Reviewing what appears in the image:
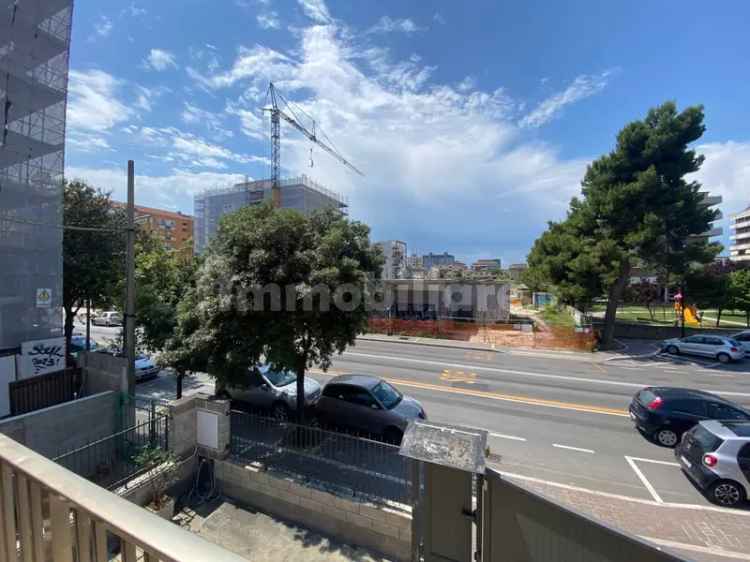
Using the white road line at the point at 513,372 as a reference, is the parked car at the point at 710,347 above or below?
above

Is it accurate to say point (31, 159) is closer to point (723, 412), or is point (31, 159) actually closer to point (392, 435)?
point (392, 435)

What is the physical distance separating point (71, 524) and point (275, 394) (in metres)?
9.68

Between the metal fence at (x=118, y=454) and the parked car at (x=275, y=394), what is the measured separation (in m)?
2.53

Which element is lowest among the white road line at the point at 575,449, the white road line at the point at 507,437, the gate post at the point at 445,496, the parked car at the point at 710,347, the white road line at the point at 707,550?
the white road line at the point at 707,550

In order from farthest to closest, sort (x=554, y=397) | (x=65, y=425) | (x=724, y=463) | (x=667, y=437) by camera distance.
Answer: (x=554, y=397) < (x=667, y=437) < (x=65, y=425) < (x=724, y=463)

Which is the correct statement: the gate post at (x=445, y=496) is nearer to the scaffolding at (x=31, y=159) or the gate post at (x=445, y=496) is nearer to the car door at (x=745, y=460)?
the car door at (x=745, y=460)

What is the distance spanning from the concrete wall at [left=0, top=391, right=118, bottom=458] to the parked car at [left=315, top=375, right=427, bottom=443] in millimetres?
4859

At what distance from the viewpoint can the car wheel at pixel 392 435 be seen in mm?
9000

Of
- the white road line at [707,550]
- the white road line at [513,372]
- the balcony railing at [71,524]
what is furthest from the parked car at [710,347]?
the balcony railing at [71,524]

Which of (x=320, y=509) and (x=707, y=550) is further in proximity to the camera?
(x=320, y=509)

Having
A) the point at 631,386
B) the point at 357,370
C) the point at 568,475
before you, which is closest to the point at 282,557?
the point at 568,475

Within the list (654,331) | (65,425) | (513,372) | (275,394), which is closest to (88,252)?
(65,425)

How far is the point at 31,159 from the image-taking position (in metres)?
10.2

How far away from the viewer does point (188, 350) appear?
8352 millimetres
